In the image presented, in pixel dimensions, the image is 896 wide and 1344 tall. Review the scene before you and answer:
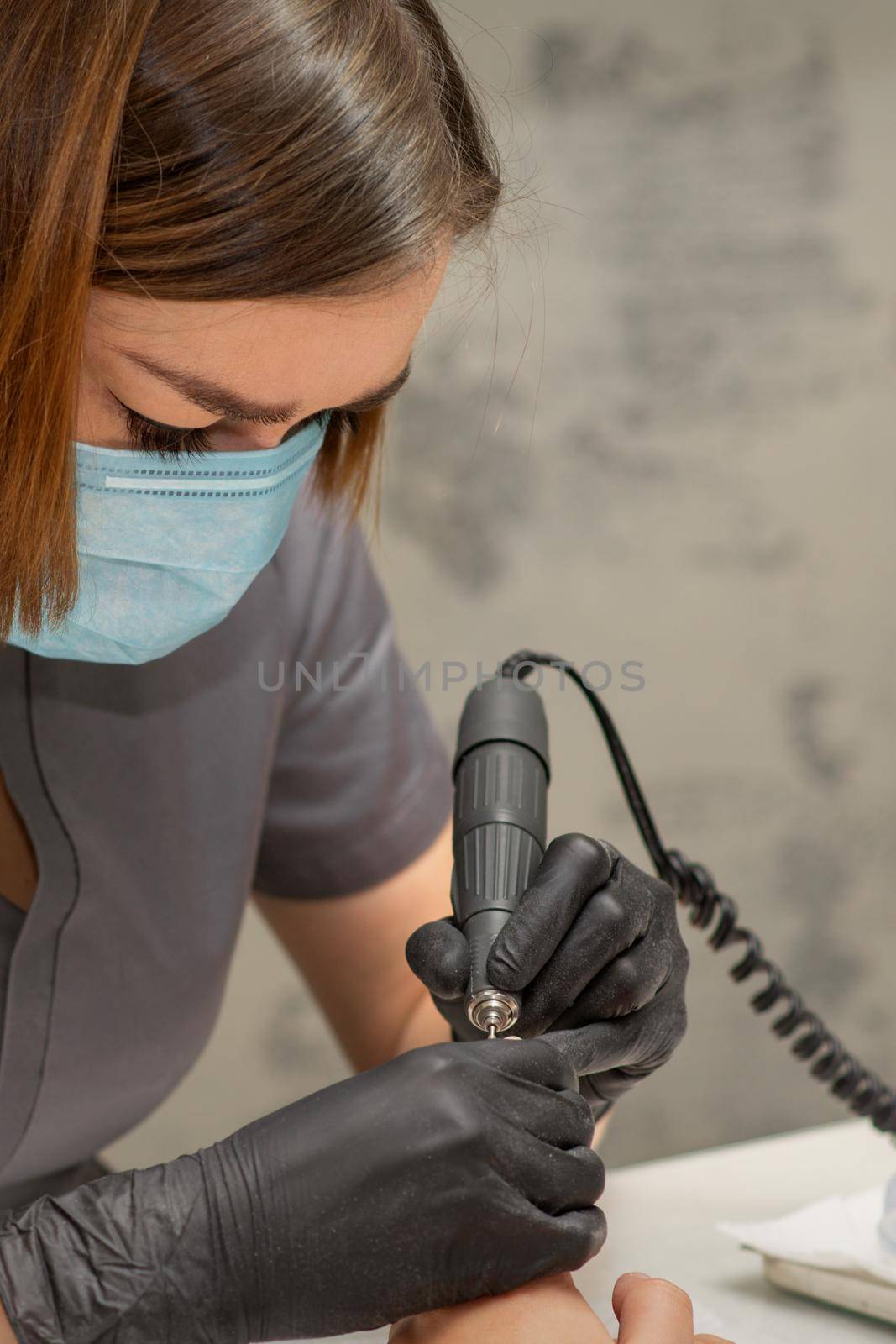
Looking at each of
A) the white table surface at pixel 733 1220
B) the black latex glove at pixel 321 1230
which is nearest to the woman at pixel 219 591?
the black latex glove at pixel 321 1230

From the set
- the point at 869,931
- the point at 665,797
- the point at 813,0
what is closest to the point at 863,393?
the point at 813,0

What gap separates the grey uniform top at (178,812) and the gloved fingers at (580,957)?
0.40 meters

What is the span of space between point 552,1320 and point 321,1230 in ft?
0.41

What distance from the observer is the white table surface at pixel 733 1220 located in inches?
32.5

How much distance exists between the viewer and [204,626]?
898mm

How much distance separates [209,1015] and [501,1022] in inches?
18.9

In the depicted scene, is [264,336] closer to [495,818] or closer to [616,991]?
[495,818]

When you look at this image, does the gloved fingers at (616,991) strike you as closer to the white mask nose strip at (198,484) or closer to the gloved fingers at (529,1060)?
the gloved fingers at (529,1060)

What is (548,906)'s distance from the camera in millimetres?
739

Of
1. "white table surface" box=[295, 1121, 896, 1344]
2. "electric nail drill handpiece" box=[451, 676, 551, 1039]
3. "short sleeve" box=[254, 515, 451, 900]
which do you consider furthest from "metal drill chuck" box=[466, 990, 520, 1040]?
"short sleeve" box=[254, 515, 451, 900]

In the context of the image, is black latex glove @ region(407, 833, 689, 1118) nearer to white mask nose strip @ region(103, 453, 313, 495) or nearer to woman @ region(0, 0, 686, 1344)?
woman @ region(0, 0, 686, 1344)

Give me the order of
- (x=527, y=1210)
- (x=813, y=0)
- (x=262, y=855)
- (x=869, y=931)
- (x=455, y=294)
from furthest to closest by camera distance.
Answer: (x=869, y=931)
(x=813, y=0)
(x=262, y=855)
(x=455, y=294)
(x=527, y=1210)

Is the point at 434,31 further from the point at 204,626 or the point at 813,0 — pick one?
the point at 813,0

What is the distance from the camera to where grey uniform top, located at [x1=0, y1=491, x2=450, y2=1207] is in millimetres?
969
